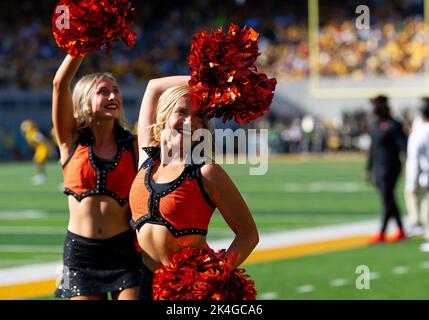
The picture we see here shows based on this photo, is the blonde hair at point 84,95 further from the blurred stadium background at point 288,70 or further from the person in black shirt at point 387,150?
the blurred stadium background at point 288,70

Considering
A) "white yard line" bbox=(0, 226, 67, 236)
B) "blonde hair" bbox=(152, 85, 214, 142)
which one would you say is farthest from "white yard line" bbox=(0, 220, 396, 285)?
"blonde hair" bbox=(152, 85, 214, 142)

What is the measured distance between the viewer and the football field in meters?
8.07

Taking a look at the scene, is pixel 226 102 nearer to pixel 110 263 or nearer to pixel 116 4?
pixel 116 4

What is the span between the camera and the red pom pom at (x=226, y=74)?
3213mm

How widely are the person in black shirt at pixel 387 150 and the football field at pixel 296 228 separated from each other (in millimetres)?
426

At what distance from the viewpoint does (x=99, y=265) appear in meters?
4.65

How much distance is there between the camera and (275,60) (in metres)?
32.4

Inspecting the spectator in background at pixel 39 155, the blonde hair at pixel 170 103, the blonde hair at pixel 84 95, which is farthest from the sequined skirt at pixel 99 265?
the spectator in background at pixel 39 155

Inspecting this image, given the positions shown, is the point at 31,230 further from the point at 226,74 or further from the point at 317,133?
the point at 317,133

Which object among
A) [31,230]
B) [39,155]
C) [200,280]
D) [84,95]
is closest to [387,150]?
[31,230]

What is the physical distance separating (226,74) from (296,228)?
9.12 meters

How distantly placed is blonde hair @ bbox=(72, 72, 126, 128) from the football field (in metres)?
3.11
